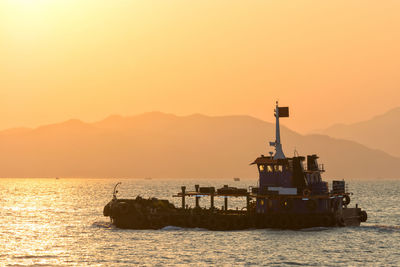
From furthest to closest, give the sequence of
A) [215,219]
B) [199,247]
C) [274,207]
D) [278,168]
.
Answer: [215,219] < [278,168] < [274,207] < [199,247]

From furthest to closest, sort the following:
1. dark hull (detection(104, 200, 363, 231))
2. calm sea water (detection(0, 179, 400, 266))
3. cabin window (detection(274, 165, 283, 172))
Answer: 1. cabin window (detection(274, 165, 283, 172))
2. dark hull (detection(104, 200, 363, 231))
3. calm sea water (detection(0, 179, 400, 266))

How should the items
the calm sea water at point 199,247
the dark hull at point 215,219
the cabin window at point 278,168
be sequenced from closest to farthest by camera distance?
the calm sea water at point 199,247 → the dark hull at point 215,219 → the cabin window at point 278,168

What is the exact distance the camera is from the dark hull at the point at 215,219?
80312mm

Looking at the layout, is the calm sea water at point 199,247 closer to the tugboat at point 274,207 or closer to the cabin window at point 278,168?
the tugboat at point 274,207

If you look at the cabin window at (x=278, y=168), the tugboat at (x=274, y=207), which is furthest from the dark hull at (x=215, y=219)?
the cabin window at (x=278, y=168)

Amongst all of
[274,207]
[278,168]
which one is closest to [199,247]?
[274,207]

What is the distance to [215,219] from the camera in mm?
85500

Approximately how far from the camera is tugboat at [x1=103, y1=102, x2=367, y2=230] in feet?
264

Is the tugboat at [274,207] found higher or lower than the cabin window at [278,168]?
lower

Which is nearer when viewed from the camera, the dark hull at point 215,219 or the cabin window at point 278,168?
the dark hull at point 215,219

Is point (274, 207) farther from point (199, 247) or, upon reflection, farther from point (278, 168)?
point (199, 247)

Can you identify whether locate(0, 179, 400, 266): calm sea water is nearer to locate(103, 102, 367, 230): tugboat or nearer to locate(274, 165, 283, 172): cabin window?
locate(103, 102, 367, 230): tugboat

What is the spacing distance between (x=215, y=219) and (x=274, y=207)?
825 cm

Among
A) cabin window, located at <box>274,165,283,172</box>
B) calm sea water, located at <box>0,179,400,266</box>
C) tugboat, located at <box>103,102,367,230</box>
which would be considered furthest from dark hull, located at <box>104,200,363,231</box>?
cabin window, located at <box>274,165,283,172</box>
